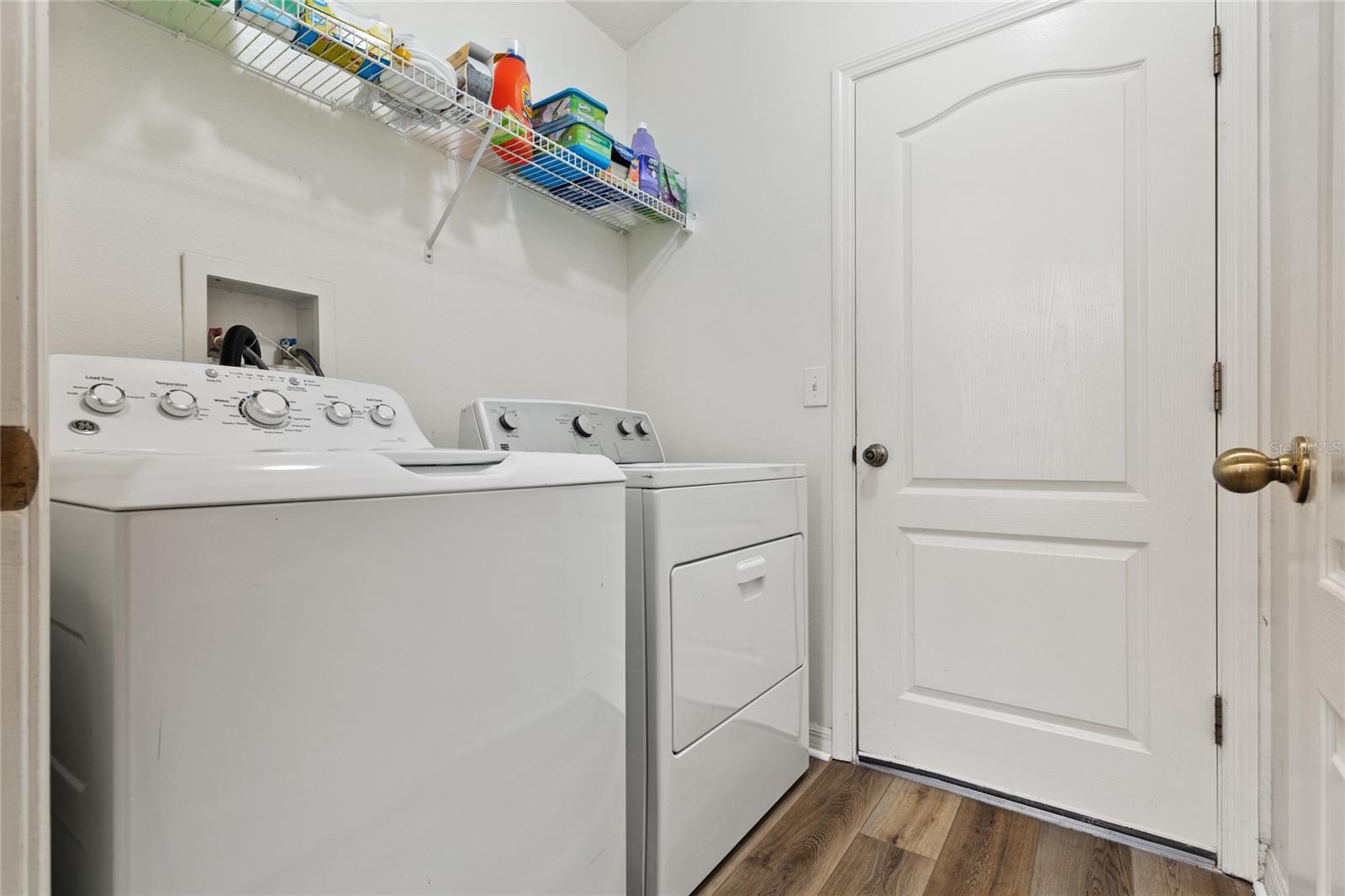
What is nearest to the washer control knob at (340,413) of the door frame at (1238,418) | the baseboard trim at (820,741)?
the baseboard trim at (820,741)

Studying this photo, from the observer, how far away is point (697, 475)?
1300 millimetres

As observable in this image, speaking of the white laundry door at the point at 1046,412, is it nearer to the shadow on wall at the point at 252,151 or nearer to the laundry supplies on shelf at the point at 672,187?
the laundry supplies on shelf at the point at 672,187

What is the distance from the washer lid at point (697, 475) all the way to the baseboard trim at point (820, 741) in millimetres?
766

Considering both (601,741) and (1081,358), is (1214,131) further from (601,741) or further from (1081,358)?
(601,741)

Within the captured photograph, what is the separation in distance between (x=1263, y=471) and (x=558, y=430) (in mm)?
1324

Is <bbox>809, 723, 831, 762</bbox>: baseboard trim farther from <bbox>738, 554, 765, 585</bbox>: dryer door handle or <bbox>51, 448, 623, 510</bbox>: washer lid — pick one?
<bbox>51, 448, 623, 510</bbox>: washer lid

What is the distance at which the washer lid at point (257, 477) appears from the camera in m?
0.57

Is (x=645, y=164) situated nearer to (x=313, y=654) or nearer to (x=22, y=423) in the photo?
(x=313, y=654)

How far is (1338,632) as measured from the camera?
513 millimetres

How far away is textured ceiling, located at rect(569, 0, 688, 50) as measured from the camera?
205cm

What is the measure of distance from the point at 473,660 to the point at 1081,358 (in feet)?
4.86

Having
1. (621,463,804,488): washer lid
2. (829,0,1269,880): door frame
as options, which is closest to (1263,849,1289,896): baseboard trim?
(829,0,1269,880): door frame

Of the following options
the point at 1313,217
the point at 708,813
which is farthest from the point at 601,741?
the point at 1313,217

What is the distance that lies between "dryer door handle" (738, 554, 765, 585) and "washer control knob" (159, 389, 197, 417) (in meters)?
1.04
